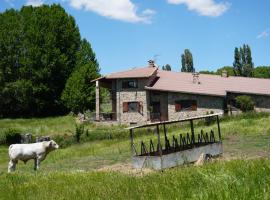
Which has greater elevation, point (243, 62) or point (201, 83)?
point (243, 62)

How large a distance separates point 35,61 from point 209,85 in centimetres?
2792

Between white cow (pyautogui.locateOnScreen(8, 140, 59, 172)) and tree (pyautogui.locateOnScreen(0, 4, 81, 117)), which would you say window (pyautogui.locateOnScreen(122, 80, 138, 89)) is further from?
white cow (pyautogui.locateOnScreen(8, 140, 59, 172))

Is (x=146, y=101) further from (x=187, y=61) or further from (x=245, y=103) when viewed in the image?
(x=187, y=61)

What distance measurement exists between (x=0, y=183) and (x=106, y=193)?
5739 millimetres

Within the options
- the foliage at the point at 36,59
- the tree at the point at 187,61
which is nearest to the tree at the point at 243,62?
the tree at the point at 187,61

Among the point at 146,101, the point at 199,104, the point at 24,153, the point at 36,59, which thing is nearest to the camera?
the point at 24,153

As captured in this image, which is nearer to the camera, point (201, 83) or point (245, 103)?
point (245, 103)

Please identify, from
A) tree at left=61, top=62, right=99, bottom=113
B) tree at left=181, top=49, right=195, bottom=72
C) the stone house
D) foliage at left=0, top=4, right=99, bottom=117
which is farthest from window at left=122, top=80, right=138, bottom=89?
tree at left=181, top=49, right=195, bottom=72

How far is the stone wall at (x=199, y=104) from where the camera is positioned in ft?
168

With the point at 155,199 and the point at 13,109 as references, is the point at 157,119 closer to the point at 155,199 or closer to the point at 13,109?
the point at 13,109

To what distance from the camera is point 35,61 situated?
6850 centimetres

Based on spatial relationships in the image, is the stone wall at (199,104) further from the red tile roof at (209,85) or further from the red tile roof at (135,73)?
the red tile roof at (135,73)

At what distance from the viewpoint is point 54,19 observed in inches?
2862

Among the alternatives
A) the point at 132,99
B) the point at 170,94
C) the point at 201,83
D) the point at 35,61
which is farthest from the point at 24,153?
the point at 35,61
